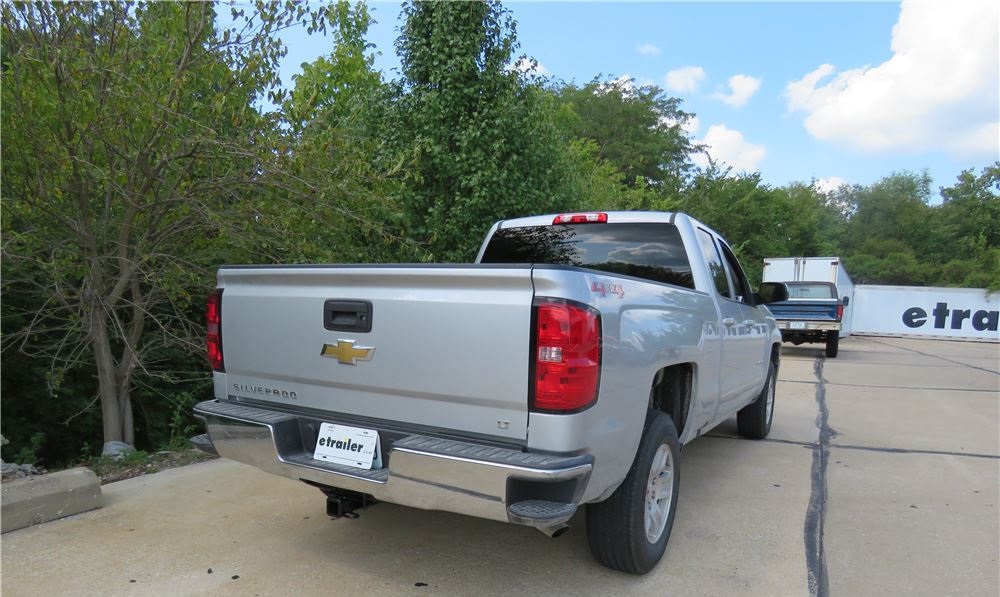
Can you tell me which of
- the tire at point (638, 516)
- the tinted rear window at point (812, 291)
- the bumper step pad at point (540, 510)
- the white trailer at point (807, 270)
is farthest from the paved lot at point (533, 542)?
the white trailer at point (807, 270)

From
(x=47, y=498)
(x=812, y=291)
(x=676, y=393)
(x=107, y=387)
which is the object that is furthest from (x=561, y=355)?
(x=812, y=291)

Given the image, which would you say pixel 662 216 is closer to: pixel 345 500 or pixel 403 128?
pixel 345 500

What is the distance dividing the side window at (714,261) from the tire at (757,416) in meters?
1.75

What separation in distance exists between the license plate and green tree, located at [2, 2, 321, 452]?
298 cm

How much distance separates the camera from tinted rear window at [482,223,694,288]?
426 centimetres

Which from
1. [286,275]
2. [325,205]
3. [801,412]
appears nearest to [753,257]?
[801,412]

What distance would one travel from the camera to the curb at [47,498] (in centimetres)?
366

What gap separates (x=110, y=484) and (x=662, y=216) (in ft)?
14.1

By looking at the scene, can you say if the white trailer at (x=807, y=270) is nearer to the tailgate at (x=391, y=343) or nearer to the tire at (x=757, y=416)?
the tire at (x=757, y=416)

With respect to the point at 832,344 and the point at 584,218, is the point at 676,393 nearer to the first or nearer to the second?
the point at 584,218

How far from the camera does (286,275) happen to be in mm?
3164

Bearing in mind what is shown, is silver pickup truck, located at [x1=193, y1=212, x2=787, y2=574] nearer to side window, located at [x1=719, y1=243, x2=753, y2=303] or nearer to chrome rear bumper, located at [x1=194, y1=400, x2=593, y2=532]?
chrome rear bumper, located at [x1=194, y1=400, x2=593, y2=532]

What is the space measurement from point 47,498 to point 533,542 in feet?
9.46

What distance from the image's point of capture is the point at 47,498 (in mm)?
3820
